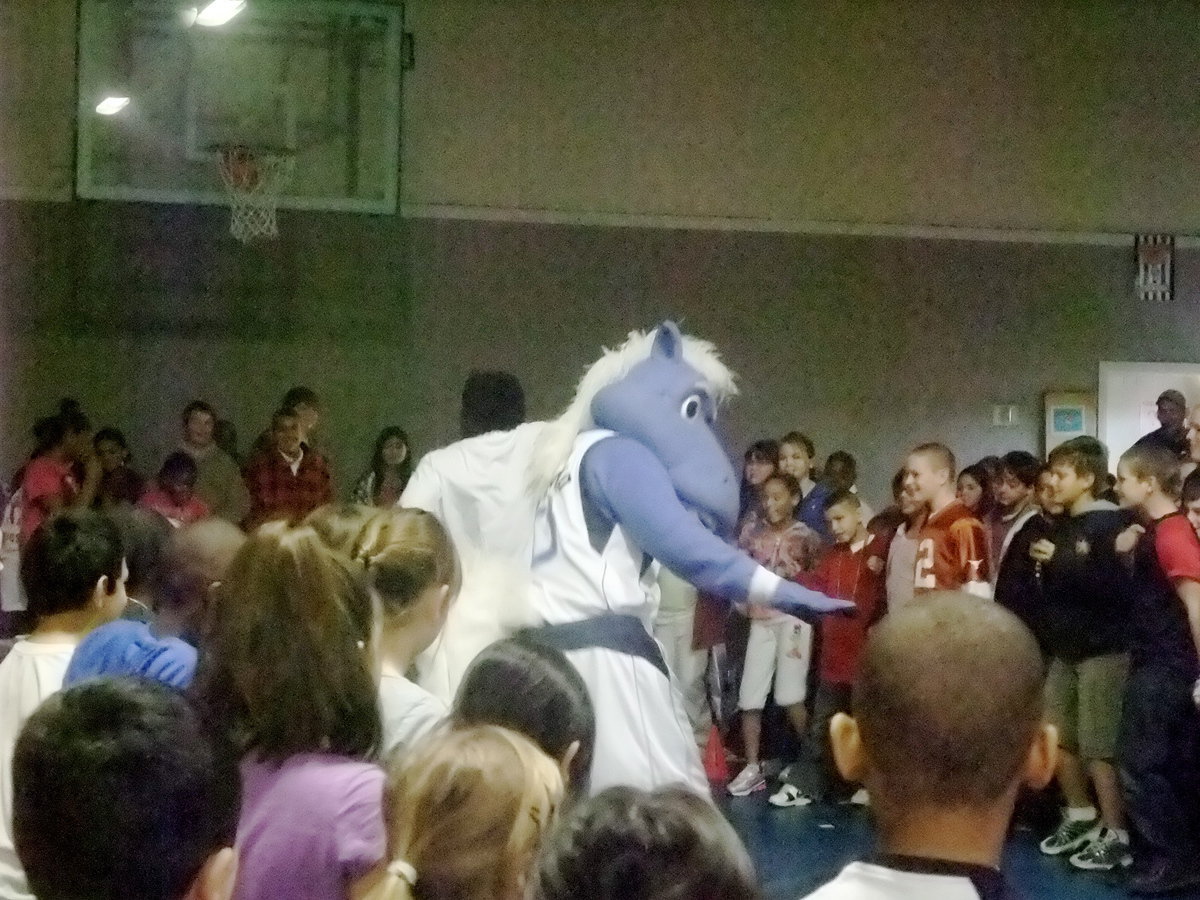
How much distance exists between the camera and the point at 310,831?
1.66 meters

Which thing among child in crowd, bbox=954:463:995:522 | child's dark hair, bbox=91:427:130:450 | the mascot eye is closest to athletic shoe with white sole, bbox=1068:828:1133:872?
child in crowd, bbox=954:463:995:522

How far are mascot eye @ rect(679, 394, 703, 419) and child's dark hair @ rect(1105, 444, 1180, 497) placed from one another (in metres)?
1.83

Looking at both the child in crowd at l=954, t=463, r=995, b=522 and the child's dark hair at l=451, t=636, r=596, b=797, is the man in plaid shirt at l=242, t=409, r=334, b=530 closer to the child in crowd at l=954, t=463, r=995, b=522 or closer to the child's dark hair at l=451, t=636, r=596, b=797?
the child in crowd at l=954, t=463, r=995, b=522

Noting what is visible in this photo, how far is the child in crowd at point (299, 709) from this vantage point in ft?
5.41

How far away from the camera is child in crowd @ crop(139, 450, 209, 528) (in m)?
6.49

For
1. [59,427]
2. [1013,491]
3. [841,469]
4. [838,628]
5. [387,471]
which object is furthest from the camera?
[387,471]

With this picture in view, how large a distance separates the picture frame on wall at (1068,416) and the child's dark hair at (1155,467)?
13.2ft

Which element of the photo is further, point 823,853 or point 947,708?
point 823,853

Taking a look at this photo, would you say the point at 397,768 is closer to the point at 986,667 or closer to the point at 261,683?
the point at 261,683

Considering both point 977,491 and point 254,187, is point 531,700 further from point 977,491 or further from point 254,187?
point 254,187

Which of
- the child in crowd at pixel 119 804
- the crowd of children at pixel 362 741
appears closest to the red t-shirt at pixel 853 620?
the crowd of children at pixel 362 741

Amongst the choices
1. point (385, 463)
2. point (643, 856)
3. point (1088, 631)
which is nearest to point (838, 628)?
point (1088, 631)

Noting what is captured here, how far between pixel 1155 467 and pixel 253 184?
497cm

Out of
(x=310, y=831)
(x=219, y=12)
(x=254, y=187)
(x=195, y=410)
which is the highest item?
(x=219, y=12)
